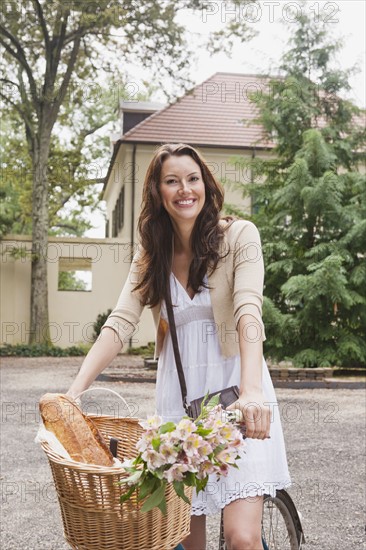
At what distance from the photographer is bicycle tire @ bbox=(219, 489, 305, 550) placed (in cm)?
309

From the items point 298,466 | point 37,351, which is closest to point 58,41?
point 37,351

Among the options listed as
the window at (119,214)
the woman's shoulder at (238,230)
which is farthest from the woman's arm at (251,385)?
the window at (119,214)

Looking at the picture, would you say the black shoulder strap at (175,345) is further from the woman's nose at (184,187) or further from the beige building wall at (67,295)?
the beige building wall at (67,295)

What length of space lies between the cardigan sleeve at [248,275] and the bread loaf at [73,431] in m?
0.63

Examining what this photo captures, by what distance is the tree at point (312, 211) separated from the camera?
1448 centimetres

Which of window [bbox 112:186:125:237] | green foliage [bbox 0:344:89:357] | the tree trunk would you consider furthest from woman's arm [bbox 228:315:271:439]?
window [bbox 112:186:125:237]

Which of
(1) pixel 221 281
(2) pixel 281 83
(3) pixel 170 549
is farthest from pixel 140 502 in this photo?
(2) pixel 281 83

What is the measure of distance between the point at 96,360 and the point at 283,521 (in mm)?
1270

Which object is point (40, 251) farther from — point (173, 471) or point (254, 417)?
point (173, 471)

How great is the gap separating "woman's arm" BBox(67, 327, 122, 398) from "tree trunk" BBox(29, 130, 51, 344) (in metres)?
19.6

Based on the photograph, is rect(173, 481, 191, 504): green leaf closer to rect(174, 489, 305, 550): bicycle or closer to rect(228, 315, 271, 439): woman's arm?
rect(228, 315, 271, 439): woman's arm

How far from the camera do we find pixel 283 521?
10.5 ft

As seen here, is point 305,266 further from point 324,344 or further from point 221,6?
point 221,6

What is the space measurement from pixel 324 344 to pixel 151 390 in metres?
4.31
